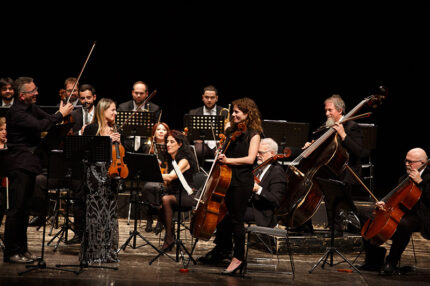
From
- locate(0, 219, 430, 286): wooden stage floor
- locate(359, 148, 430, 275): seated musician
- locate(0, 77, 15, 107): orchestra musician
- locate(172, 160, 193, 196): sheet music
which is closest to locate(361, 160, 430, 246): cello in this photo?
locate(359, 148, 430, 275): seated musician

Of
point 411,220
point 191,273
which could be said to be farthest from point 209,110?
point 411,220

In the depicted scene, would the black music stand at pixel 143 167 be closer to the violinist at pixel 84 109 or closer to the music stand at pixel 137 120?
the music stand at pixel 137 120

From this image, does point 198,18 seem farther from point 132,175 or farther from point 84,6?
point 132,175

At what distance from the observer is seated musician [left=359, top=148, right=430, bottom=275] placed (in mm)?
4957

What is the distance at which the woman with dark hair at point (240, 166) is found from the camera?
463 centimetres

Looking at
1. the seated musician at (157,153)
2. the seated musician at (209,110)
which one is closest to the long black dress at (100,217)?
the seated musician at (157,153)

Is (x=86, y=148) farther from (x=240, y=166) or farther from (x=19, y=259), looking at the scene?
(x=240, y=166)

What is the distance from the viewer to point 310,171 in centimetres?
555

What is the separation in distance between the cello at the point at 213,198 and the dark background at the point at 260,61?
14.5 ft

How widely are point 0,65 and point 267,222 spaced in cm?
543

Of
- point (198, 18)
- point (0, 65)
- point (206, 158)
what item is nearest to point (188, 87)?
point (198, 18)

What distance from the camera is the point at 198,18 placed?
900cm

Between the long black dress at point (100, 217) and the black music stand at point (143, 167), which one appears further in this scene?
the black music stand at point (143, 167)

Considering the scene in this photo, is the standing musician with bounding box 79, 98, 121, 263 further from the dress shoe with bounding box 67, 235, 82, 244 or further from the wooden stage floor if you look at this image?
the dress shoe with bounding box 67, 235, 82, 244
